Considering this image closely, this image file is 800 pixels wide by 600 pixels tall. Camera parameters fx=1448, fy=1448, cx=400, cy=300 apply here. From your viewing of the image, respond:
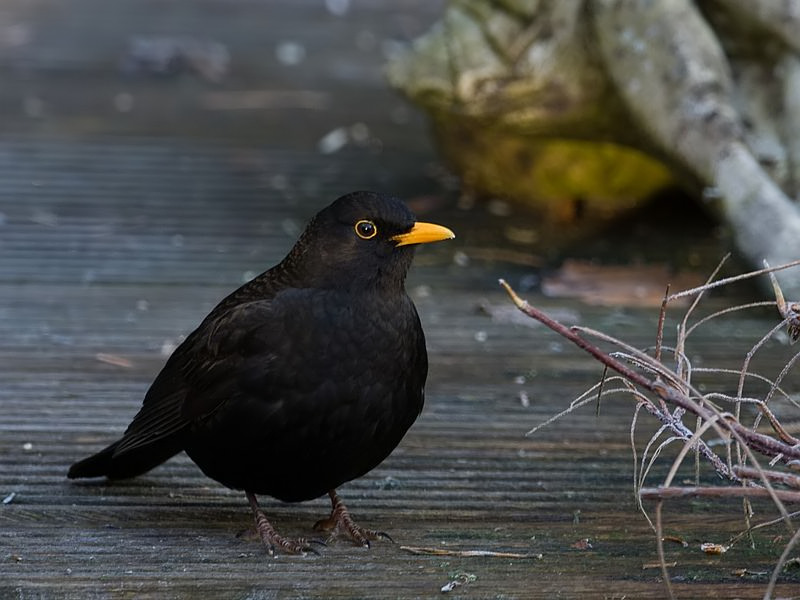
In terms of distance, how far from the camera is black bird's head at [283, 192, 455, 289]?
152 inches

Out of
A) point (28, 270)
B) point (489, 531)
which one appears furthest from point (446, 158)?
point (489, 531)

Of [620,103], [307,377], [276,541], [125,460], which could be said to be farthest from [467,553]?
[620,103]

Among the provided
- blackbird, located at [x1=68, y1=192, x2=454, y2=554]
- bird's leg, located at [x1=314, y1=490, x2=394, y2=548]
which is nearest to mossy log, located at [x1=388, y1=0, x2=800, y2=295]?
blackbird, located at [x1=68, y1=192, x2=454, y2=554]

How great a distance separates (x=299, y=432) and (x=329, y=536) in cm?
39

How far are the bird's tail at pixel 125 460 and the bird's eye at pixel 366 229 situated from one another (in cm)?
76

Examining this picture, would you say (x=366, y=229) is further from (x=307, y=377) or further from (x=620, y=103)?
(x=620, y=103)

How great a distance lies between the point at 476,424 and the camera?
15.4ft

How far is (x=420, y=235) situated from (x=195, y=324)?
191 centimetres

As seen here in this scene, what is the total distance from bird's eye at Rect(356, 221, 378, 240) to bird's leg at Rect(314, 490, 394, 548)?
0.70 metres

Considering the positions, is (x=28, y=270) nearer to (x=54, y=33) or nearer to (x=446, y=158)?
(x=446, y=158)

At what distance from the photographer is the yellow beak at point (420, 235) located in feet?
12.7

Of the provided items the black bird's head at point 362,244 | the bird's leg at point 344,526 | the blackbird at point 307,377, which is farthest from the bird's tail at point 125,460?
the black bird's head at point 362,244

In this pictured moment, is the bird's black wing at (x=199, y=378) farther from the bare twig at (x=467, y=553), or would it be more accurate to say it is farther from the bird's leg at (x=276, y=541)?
the bare twig at (x=467, y=553)

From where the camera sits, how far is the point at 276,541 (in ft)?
12.3
